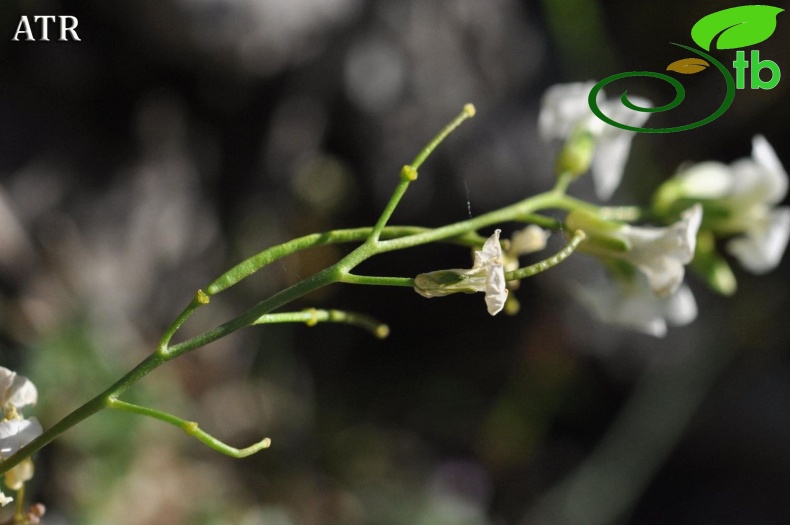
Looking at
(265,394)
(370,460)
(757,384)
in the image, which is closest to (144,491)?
(265,394)

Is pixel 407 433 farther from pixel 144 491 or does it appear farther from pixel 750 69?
pixel 750 69

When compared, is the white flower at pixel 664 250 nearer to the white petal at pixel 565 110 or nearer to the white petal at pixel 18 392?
the white petal at pixel 565 110

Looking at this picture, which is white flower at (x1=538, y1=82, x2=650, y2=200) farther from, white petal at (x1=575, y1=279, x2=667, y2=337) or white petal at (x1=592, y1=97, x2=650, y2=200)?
white petal at (x1=575, y1=279, x2=667, y2=337)

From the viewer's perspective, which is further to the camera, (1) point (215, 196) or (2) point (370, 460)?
(2) point (370, 460)

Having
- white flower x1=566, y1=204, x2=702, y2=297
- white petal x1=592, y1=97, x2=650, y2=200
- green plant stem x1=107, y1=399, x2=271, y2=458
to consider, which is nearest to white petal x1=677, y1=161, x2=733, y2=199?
white petal x1=592, y1=97, x2=650, y2=200

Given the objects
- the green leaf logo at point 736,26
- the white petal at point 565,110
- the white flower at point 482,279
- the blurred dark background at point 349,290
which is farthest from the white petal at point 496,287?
the blurred dark background at point 349,290
